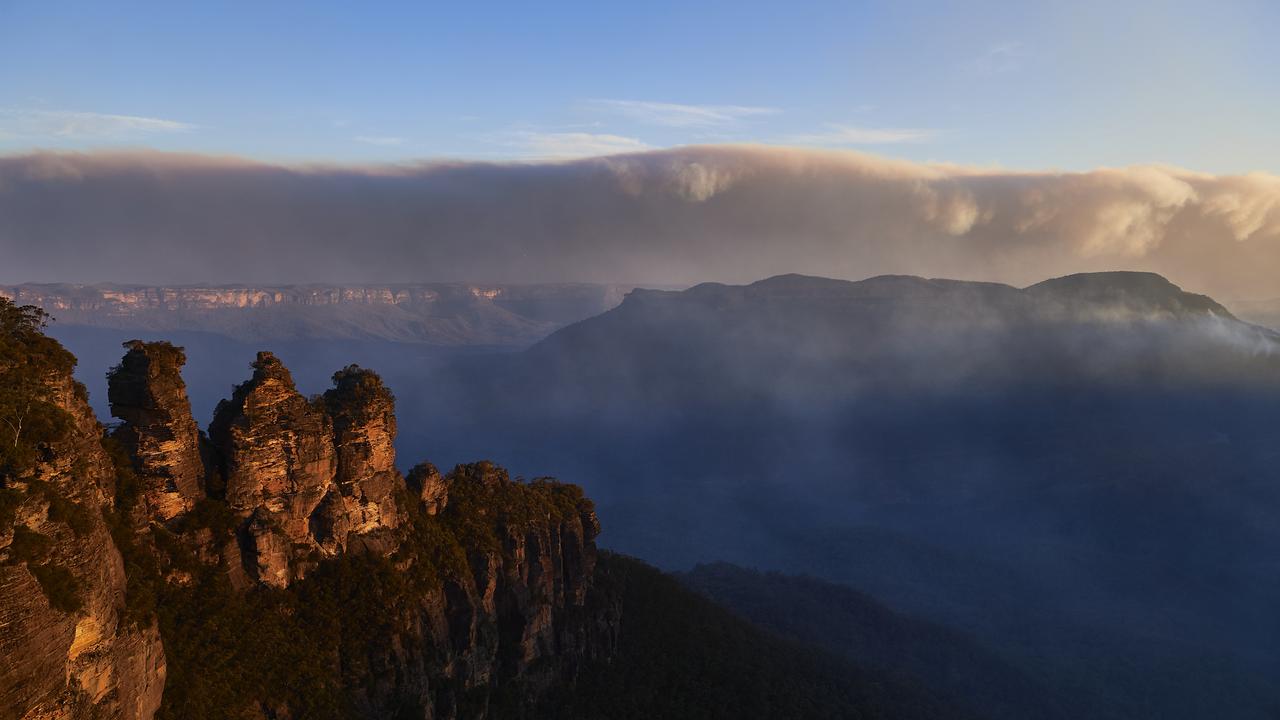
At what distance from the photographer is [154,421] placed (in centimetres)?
4041

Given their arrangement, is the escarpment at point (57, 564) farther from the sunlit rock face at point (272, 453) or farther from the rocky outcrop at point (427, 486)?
the rocky outcrop at point (427, 486)

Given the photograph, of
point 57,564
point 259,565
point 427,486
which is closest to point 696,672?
point 427,486

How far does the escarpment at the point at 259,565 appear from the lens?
1067 inches

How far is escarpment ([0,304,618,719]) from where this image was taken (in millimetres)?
27094

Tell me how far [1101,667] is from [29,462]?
191 metres

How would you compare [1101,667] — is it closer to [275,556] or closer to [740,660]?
[740,660]

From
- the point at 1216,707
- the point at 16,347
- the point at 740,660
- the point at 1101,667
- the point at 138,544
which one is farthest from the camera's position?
the point at 1101,667

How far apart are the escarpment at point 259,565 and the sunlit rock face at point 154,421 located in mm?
96

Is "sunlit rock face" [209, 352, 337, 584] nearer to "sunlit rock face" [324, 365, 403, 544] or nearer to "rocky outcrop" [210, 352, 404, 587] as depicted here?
"rocky outcrop" [210, 352, 404, 587]

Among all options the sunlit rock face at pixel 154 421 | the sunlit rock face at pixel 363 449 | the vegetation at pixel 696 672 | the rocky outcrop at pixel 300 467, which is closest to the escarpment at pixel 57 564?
the sunlit rock face at pixel 154 421

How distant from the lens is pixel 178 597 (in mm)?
39938

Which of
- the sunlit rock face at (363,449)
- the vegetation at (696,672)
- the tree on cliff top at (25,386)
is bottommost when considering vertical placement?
the vegetation at (696,672)

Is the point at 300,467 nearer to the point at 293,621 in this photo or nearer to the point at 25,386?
the point at 293,621

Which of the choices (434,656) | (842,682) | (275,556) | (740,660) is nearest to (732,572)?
(842,682)
